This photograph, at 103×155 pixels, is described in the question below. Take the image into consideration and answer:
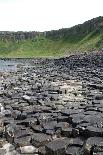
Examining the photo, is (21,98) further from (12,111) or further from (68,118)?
(68,118)

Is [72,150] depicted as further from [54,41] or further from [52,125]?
[54,41]

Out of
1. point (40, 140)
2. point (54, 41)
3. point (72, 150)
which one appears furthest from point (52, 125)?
point (54, 41)

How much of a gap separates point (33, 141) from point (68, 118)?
2.50m

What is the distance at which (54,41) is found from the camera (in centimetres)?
14938

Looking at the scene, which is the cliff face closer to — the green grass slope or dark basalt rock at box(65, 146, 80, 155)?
the green grass slope

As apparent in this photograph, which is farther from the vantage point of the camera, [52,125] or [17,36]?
[17,36]

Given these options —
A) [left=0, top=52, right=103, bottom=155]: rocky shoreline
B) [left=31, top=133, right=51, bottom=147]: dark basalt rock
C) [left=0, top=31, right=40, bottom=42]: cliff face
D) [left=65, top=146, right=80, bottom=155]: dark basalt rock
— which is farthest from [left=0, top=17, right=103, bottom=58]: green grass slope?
[left=65, top=146, right=80, bottom=155]: dark basalt rock

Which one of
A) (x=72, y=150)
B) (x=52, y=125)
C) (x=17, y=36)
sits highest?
(x=17, y=36)

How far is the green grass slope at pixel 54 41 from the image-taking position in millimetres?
126569

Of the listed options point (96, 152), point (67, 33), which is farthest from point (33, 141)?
point (67, 33)

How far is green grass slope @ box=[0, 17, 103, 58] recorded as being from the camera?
127m

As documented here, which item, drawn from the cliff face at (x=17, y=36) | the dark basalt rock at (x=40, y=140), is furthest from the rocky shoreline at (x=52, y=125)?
the cliff face at (x=17, y=36)

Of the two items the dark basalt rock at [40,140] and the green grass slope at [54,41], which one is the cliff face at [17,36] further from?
the dark basalt rock at [40,140]

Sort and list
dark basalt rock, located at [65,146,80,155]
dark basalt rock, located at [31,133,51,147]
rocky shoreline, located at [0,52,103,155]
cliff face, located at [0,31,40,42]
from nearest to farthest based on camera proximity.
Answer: dark basalt rock, located at [65,146,80,155] < rocky shoreline, located at [0,52,103,155] < dark basalt rock, located at [31,133,51,147] < cliff face, located at [0,31,40,42]
